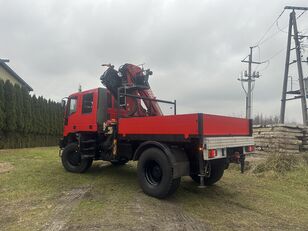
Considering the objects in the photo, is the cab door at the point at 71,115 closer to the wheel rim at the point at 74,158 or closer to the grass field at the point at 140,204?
the wheel rim at the point at 74,158

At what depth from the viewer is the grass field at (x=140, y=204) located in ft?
15.2

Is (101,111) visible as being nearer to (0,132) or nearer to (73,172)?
(73,172)

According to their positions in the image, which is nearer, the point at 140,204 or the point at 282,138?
the point at 140,204


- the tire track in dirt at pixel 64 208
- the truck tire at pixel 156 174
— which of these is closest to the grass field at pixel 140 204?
the tire track in dirt at pixel 64 208

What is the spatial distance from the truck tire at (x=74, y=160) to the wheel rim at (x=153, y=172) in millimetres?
2933

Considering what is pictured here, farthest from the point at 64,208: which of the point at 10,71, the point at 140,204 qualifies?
the point at 10,71

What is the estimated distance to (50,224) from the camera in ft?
14.7

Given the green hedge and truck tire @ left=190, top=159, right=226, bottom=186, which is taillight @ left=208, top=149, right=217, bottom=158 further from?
the green hedge

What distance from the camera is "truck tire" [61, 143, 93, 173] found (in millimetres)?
8875

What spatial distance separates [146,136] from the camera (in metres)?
6.47

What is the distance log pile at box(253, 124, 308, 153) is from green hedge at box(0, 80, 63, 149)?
1405 cm

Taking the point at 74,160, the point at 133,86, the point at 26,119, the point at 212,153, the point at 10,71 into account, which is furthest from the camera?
the point at 10,71

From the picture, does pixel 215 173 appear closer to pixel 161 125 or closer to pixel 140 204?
pixel 161 125

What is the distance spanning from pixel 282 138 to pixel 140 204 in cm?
681
